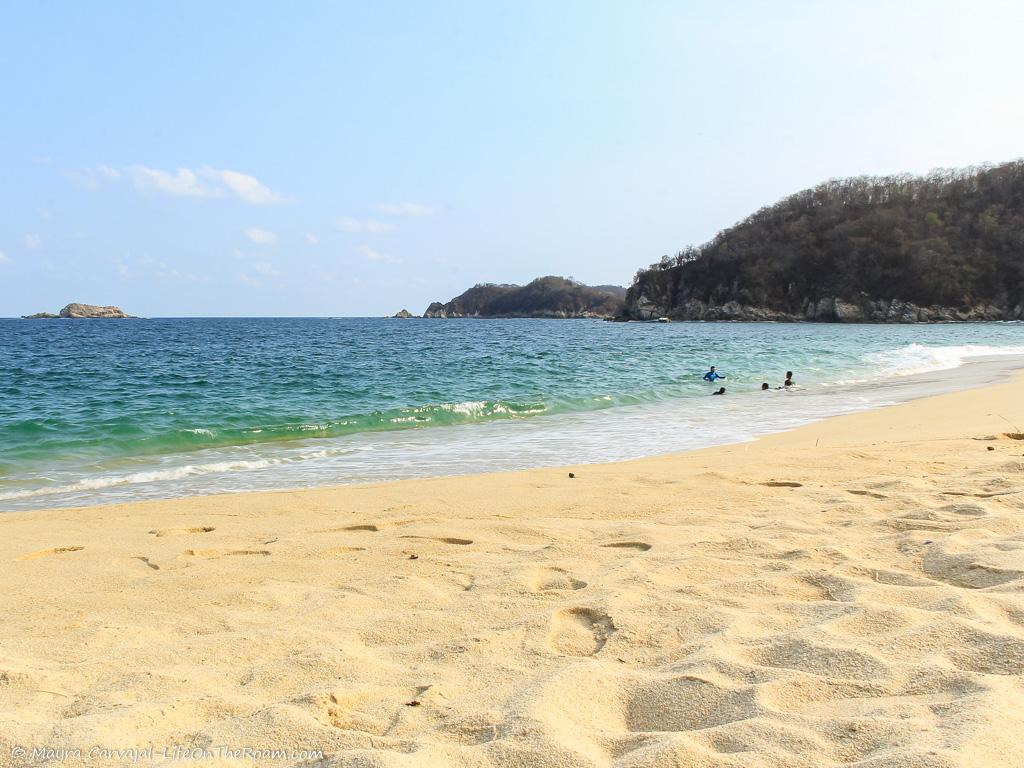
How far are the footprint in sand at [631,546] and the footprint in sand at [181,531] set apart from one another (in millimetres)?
3264

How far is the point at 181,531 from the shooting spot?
5.76 m

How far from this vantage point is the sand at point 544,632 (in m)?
2.19

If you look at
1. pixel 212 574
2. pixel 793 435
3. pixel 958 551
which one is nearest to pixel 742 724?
pixel 958 551

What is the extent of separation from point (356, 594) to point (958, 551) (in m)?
3.29

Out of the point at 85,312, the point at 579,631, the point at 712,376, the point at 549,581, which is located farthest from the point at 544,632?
the point at 85,312

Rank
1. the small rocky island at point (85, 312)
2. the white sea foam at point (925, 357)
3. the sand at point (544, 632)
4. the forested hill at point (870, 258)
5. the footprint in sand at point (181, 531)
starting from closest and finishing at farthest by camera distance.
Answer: the sand at point (544, 632), the footprint in sand at point (181, 531), the white sea foam at point (925, 357), the forested hill at point (870, 258), the small rocky island at point (85, 312)

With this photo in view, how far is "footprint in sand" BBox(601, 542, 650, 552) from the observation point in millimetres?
4539

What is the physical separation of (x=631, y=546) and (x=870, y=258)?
113 metres

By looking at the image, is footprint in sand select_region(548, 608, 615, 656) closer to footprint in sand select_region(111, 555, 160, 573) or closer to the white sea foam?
footprint in sand select_region(111, 555, 160, 573)

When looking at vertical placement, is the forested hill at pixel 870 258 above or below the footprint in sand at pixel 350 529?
above

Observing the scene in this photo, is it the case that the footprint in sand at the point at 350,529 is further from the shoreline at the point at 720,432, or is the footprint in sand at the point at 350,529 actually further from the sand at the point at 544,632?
the shoreline at the point at 720,432

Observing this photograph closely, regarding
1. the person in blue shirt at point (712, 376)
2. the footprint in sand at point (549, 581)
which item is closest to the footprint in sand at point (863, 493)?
the footprint in sand at point (549, 581)

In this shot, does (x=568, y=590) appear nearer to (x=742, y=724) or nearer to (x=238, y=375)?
(x=742, y=724)

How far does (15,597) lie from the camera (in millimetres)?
3973
